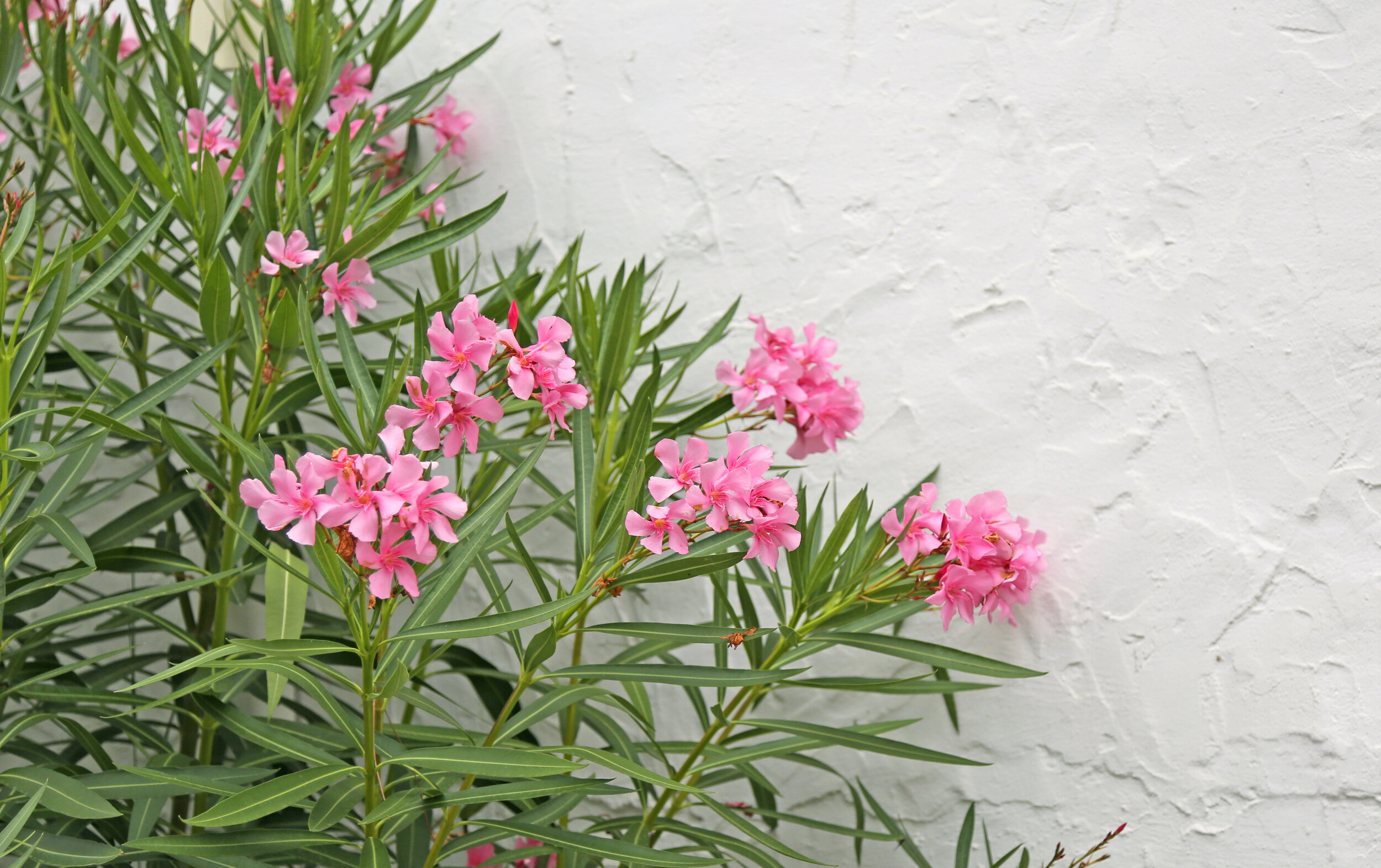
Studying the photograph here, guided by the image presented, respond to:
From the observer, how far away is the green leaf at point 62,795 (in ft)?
2.68

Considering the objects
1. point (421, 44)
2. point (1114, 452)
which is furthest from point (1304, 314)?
point (421, 44)

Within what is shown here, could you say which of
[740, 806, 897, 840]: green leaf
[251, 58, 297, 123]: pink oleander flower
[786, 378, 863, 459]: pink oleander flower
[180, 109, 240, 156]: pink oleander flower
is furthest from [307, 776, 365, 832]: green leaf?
[251, 58, 297, 123]: pink oleander flower

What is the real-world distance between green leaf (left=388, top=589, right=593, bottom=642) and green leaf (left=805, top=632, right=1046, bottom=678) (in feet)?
1.00

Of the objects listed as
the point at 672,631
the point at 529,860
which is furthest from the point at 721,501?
the point at 529,860

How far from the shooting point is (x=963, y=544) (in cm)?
96

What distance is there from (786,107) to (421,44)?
656 mm

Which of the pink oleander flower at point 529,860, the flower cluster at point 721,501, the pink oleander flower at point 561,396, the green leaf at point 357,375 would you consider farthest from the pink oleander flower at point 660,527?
the pink oleander flower at point 529,860

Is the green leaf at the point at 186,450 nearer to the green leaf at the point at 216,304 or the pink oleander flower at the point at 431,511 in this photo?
the green leaf at the point at 216,304

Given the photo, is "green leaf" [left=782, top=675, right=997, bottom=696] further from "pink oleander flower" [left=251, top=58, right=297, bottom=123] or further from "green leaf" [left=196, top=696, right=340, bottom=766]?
"pink oleander flower" [left=251, top=58, right=297, bottom=123]

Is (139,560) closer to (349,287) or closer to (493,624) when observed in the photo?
(349,287)

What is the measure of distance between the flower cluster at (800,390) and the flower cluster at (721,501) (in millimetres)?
294

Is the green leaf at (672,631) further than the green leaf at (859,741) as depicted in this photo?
No

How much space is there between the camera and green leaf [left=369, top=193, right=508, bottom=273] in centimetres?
113

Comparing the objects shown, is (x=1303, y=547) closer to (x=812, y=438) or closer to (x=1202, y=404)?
(x=1202, y=404)
